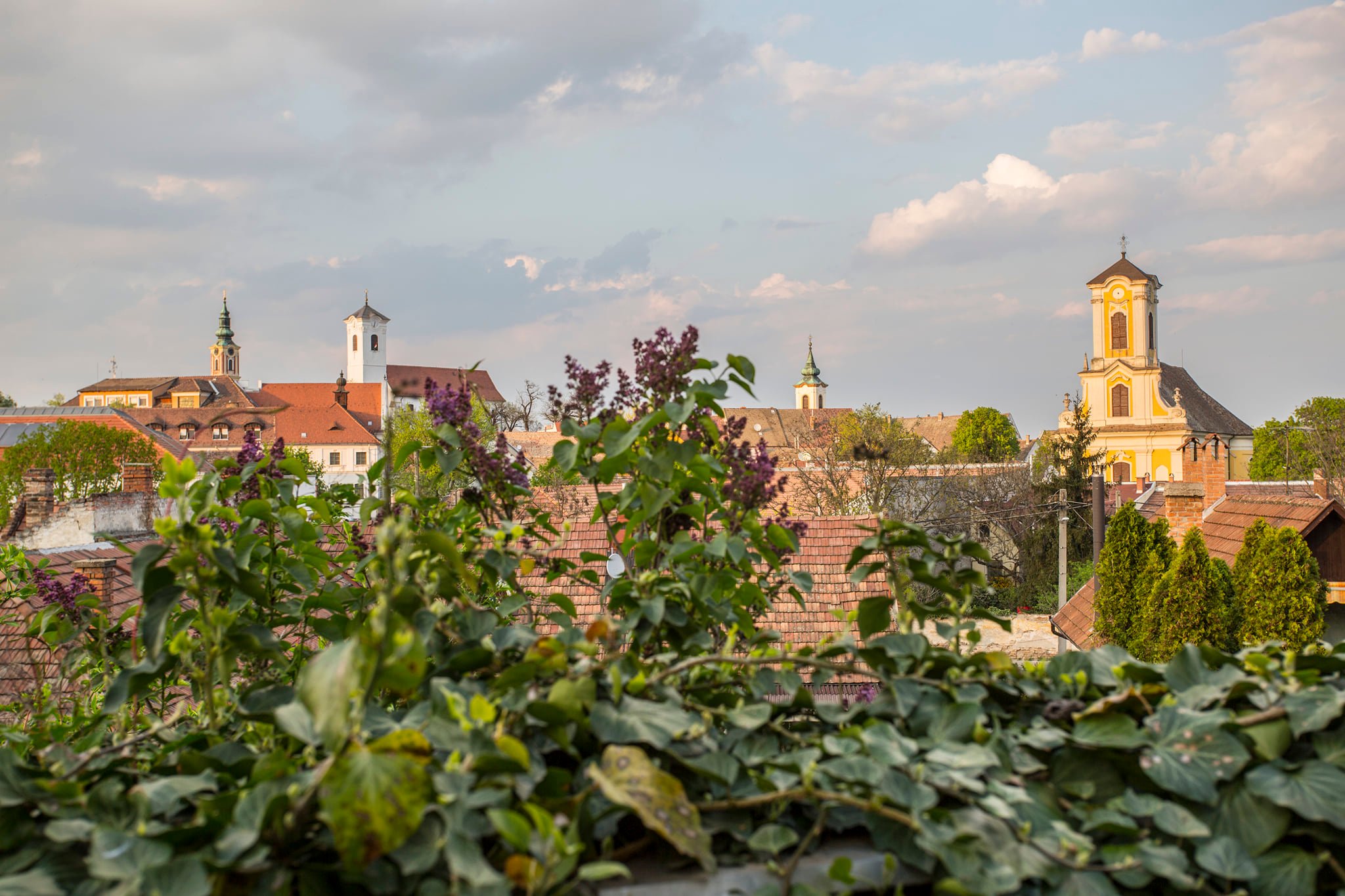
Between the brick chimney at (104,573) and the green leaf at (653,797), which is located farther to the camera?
the brick chimney at (104,573)

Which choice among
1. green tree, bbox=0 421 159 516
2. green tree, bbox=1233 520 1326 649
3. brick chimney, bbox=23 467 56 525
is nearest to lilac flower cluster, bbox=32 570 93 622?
green tree, bbox=1233 520 1326 649

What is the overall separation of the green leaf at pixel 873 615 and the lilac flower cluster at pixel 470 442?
91 centimetres

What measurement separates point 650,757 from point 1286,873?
0.86 meters

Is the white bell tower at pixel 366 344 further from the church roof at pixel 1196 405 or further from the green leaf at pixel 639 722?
the green leaf at pixel 639 722

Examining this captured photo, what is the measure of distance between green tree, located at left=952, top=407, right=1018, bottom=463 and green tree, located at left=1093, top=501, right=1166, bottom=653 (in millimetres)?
50340

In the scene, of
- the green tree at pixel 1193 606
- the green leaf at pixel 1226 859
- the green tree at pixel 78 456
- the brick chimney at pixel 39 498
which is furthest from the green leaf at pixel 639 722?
the green tree at pixel 78 456

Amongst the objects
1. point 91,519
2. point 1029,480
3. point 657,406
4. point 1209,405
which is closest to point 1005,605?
point 1029,480

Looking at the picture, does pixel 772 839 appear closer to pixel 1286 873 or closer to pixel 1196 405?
pixel 1286 873

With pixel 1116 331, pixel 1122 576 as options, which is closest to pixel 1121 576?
pixel 1122 576

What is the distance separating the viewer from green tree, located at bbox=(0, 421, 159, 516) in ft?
107

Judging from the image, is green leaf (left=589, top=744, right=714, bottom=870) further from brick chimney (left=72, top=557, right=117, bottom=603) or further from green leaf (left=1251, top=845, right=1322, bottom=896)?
brick chimney (left=72, top=557, right=117, bottom=603)

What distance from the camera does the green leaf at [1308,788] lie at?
123 cm

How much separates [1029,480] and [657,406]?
3651 centimetres

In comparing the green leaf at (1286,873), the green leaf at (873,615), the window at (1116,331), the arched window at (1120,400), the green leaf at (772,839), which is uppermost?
the window at (1116,331)
